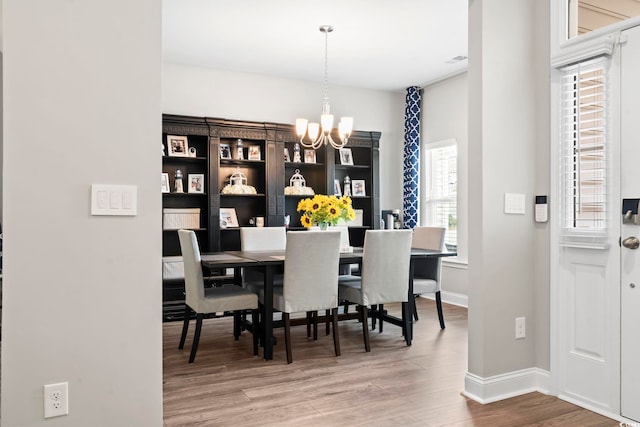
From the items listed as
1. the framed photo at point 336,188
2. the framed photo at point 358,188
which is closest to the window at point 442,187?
the framed photo at point 358,188

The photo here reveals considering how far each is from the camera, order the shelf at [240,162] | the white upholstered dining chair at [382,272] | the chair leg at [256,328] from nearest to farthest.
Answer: the chair leg at [256,328]
the white upholstered dining chair at [382,272]
the shelf at [240,162]

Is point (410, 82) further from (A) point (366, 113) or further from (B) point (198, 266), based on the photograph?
(B) point (198, 266)

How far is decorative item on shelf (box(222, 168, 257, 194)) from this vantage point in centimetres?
591

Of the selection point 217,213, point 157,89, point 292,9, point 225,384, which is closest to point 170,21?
point 292,9

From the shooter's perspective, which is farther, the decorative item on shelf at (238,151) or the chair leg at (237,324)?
the decorative item on shelf at (238,151)

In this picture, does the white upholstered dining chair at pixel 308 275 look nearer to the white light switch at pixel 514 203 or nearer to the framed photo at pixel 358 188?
the white light switch at pixel 514 203

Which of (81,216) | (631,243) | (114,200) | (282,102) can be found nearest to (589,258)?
(631,243)

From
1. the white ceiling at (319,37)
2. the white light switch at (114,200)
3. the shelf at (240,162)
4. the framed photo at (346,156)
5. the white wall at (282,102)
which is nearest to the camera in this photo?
the white light switch at (114,200)

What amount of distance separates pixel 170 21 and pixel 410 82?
3.41m

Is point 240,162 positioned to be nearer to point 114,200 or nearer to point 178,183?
point 178,183

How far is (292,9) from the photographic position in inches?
168

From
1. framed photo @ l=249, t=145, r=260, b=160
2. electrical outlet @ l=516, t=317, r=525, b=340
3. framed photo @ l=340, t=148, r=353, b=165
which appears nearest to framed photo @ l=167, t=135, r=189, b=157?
framed photo @ l=249, t=145, r=260, b=160

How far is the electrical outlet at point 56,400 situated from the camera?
6.07ft

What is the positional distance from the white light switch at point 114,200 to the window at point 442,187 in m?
5.09
